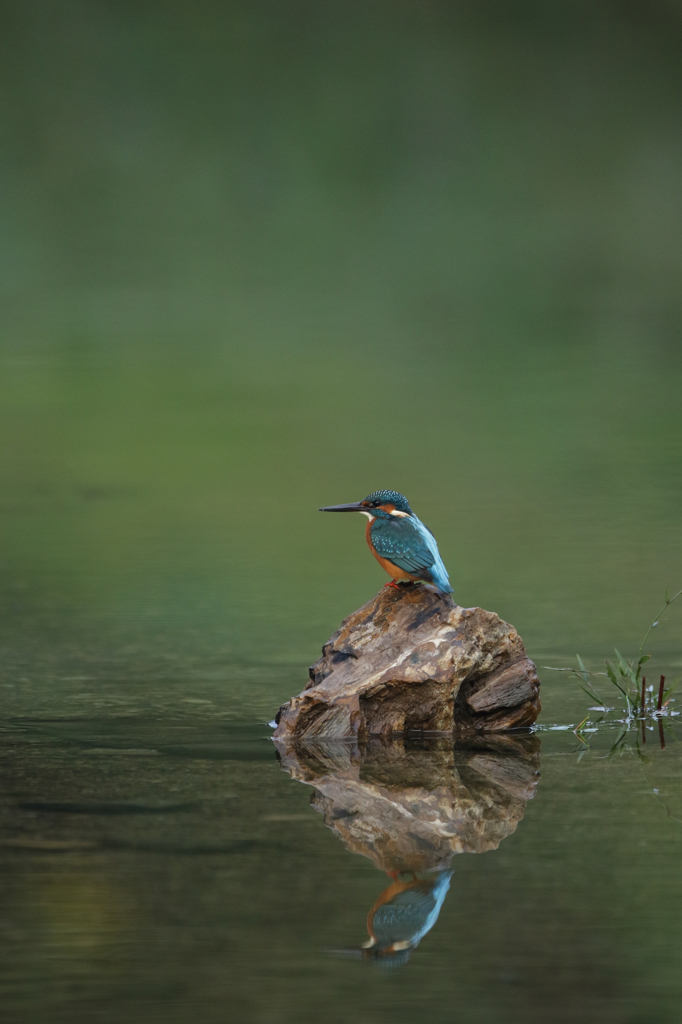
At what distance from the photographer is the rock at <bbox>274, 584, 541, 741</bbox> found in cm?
483

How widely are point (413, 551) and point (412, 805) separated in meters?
1.24

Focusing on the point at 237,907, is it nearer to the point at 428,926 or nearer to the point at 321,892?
the point at 321,892

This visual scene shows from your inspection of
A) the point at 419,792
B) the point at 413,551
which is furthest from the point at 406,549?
the point at 419,792

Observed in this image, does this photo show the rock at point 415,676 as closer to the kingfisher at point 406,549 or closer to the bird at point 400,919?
the kingfisher at point 406,549

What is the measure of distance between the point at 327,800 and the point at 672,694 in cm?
236

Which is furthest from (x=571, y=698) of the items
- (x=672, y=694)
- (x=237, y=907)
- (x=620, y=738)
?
(x=237, y=907)

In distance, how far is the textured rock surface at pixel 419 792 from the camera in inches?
138

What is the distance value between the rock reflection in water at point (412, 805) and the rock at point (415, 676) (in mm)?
105

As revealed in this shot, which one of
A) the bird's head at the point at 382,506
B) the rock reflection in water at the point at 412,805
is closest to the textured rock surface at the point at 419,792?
the rock reflection in water at the point at 412,805

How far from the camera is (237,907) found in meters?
2.99

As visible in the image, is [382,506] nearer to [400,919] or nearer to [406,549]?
[406,549]

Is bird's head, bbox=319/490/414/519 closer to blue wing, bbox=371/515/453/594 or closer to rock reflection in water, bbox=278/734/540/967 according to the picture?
blue wing, bbox=371/515/453/594

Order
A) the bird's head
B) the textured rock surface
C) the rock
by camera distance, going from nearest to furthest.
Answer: the textured rock surface
the rock
the bird's head

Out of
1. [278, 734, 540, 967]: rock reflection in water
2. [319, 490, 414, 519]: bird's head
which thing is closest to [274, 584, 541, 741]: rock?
[278, 734, 540, 967]: rock reflection in water
